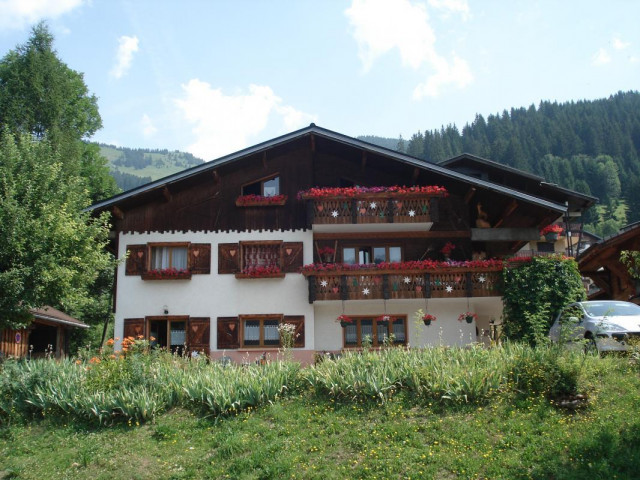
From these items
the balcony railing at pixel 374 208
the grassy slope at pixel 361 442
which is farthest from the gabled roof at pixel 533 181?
the grassy slope at pixel 361 442

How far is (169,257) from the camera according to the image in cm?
Result: 2278

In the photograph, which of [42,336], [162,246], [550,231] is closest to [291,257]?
[162,246]

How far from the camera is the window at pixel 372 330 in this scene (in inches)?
884

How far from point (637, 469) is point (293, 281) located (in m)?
14.8

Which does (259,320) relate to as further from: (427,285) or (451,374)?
(451,374)

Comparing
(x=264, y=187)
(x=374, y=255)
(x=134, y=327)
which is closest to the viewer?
(x=134, y=327)

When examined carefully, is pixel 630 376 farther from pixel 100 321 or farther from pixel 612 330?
pixel 100 321

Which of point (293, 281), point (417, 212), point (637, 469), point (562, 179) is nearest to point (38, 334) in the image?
point (293, 281)

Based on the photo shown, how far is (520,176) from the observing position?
25766mm

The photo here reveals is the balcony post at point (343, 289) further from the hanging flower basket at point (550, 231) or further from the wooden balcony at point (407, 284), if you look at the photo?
the hanging flower basket at point (550, 231)

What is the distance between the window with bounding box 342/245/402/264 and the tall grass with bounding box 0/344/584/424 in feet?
31.3

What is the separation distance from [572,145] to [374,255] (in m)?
100

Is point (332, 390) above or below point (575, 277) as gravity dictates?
below

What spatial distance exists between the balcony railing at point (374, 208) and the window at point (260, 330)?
3.85 metres
